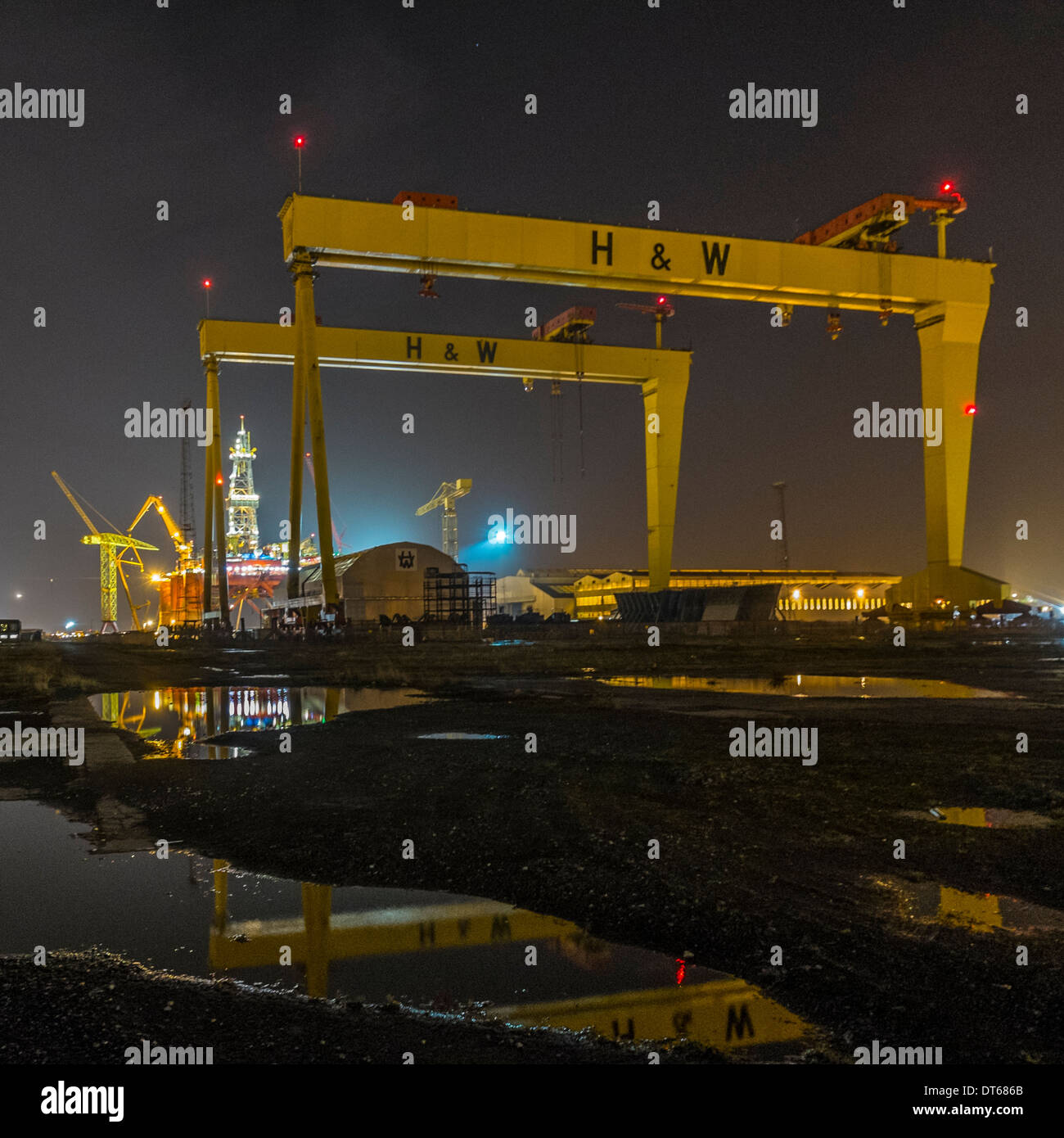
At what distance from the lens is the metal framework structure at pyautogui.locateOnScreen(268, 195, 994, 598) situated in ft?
80.6

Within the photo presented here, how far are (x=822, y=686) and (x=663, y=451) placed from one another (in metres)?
24.3

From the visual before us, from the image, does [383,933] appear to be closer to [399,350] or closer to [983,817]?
[983,817]

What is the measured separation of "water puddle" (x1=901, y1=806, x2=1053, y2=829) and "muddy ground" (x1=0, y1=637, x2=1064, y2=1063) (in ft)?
0.18

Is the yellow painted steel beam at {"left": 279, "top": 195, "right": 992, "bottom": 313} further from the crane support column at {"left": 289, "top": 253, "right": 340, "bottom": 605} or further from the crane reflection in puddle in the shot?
the crane reflection in puddle

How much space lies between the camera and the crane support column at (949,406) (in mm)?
29859

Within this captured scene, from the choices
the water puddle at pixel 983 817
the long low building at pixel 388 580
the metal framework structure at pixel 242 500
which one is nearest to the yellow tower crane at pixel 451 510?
the metal framework structure at pixel 242 500

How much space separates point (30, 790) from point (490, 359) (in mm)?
28750

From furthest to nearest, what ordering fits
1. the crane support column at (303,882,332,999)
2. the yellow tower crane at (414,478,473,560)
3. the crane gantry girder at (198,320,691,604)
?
the yellow tower crane at (414,478,473,560)
the crane gantry girder at (198,320,691,604)
the crane support column at (303,882,332,999)

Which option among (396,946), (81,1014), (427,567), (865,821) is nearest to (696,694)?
(865,821)

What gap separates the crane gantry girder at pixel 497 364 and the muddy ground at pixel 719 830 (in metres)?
21.7

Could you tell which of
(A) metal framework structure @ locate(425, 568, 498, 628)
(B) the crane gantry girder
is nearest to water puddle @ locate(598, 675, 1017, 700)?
(B) the crane gantry girder

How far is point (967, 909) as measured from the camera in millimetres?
3426

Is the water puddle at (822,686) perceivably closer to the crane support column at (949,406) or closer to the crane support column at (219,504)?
the crane support column at (949,406)

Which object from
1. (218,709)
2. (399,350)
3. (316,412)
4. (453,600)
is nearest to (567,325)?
(399,350)
